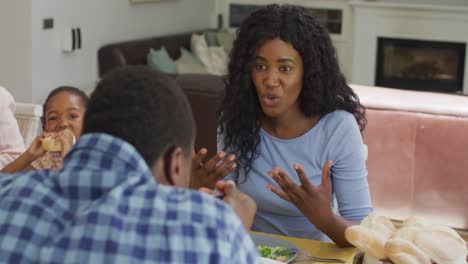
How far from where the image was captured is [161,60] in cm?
586

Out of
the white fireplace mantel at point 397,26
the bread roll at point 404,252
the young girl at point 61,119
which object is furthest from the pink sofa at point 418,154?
the white fireplace mantel at point 397,26

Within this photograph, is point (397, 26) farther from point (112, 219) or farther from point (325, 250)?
point (112, 219)

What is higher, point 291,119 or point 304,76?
point 304,76

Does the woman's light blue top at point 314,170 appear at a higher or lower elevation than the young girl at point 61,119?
lower

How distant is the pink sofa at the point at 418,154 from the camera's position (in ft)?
11.8

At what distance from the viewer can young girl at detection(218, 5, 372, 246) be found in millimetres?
2039

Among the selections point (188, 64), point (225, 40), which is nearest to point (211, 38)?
point (225, 40)

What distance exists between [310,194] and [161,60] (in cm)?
428

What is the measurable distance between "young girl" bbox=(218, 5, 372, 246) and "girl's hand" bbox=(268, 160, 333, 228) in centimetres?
24

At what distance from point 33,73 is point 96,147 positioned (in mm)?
3854

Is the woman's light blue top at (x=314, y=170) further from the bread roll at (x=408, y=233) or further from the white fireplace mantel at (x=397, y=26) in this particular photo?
the white fireplace mantel at (x=397, y=26)

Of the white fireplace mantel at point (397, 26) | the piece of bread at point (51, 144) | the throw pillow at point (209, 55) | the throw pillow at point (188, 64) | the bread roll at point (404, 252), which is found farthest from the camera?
the white fireplace mantel at point (397, 26)

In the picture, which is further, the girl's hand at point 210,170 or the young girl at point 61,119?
the young girl at point 61,119

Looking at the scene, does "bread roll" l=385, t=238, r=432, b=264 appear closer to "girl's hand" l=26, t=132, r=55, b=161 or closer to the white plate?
the white plate
